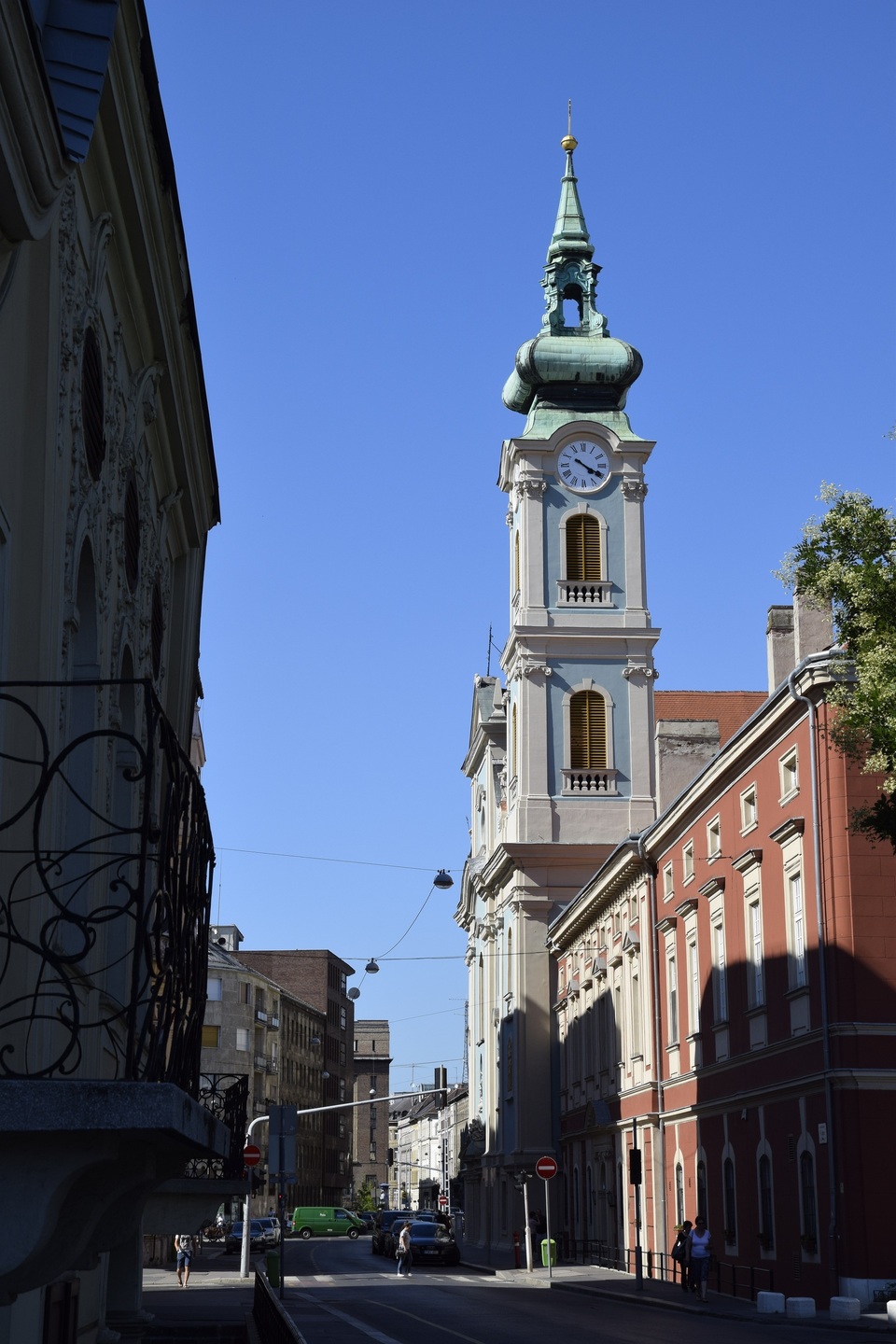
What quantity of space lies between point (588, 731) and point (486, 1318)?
3505cm

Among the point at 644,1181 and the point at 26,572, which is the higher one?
the point at 26,572

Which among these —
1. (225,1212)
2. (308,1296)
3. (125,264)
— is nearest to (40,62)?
(125,264)

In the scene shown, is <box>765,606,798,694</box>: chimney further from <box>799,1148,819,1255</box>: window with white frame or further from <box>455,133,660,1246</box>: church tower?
<box>455,133,660,1246</box>: church tower

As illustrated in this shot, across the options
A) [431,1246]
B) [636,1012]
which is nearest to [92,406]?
Answer: [636,1012]

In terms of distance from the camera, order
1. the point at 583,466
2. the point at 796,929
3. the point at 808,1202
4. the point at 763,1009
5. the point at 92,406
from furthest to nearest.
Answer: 1. the point at 583,466
2. the point at 763,1009
3. the point at 796,929
4. the point at 808,1202
5. the point at 92,406

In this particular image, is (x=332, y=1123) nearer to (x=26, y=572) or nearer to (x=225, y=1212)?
(x=225, y=1212)

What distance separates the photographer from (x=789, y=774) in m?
31.6

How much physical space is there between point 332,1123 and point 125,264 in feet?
484

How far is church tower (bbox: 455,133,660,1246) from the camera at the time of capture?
62781 millimetres

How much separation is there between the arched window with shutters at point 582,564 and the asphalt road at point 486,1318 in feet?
84.1

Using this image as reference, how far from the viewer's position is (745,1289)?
33094 mm

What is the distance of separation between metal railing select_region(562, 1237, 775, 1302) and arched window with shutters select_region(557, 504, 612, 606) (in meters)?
22.7

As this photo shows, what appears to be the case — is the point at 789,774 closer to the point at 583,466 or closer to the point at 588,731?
the point at 588,731

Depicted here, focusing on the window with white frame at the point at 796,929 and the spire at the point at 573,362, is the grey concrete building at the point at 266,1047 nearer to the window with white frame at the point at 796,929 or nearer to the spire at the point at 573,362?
the spire at the point at 573,362
